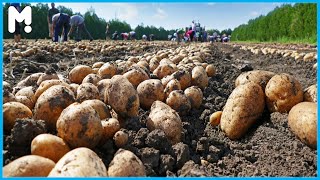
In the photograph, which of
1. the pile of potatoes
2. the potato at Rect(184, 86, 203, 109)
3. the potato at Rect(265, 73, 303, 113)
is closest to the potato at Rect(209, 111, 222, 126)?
the pile of potatoes

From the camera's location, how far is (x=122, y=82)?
9.18ft

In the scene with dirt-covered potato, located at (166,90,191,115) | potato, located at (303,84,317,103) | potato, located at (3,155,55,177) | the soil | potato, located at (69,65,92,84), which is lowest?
the soil

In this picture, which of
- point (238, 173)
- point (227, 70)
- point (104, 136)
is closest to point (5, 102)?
point (104, 136)

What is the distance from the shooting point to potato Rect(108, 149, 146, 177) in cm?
183

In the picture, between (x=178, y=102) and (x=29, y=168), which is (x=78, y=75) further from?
(x=29, y=168)

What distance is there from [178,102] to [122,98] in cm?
67

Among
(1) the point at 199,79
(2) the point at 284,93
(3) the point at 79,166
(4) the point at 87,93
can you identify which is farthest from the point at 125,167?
(1) the point at 199,79

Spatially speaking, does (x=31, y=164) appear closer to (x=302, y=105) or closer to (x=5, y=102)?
(x=5, y=102)

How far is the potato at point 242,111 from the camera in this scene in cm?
292

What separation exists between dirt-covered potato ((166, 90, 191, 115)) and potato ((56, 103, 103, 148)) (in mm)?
1117

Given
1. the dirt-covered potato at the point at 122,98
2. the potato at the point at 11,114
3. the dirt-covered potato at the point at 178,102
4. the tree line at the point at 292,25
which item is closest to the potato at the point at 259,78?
the dirt-covered potato at the point at 178,102

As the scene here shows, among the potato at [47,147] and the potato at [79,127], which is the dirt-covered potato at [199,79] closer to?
the potato at [79,127]

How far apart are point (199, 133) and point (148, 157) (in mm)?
887

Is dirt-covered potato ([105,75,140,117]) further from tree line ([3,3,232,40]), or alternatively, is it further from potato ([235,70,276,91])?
tree line ([3,3,232,40])
